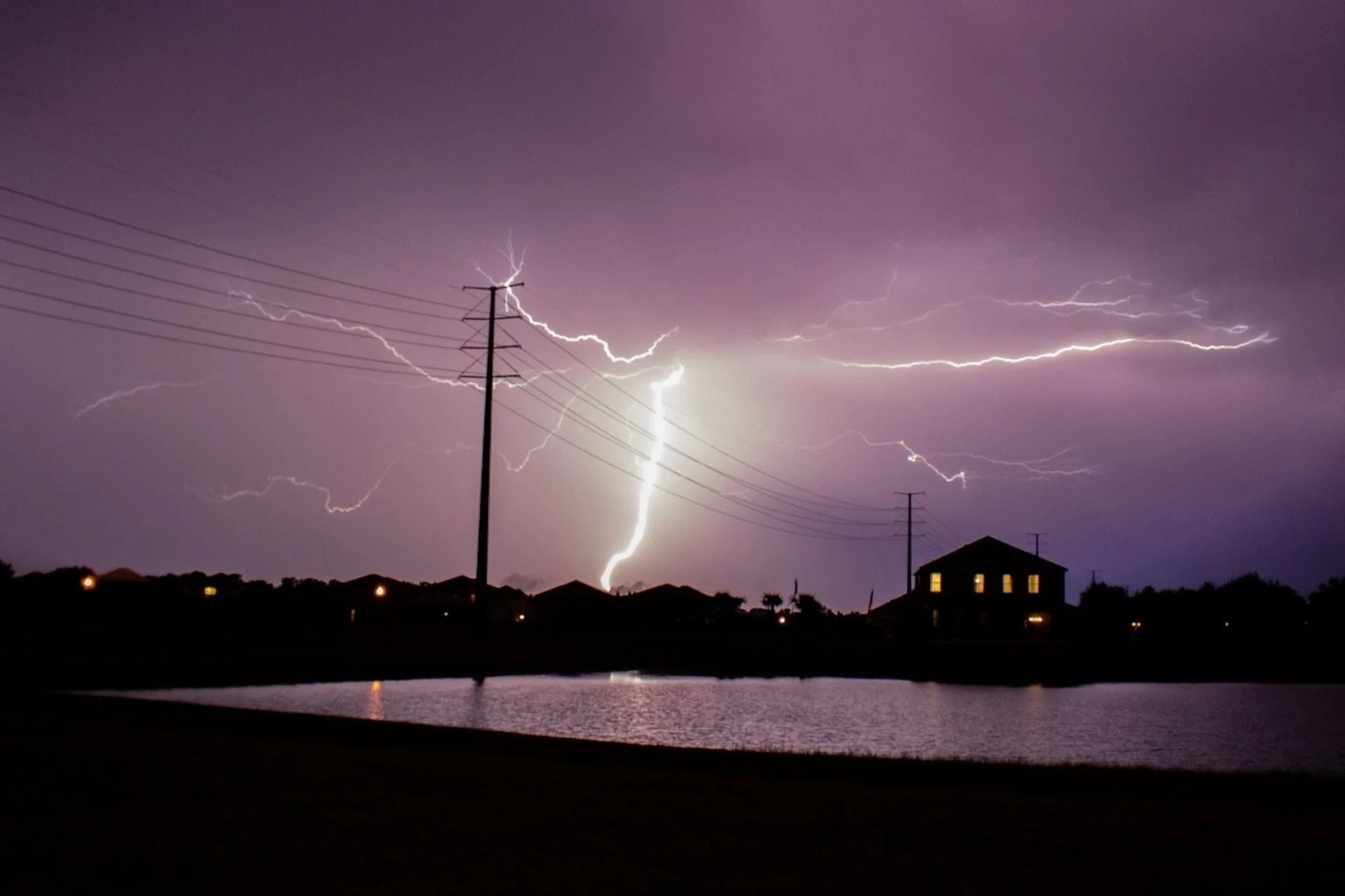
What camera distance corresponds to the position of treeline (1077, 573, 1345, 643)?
219ft

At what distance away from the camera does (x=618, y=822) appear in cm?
761

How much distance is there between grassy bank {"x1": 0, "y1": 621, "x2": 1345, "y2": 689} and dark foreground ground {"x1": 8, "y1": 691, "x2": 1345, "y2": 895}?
13.6 metres

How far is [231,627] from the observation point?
42.4m

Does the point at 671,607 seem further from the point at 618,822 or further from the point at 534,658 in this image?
the point at 618,822

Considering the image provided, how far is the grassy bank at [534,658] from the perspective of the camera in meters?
24.9

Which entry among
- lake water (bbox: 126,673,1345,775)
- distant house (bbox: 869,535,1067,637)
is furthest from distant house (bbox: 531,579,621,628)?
lake water (bbox: 126,673,1345,775)

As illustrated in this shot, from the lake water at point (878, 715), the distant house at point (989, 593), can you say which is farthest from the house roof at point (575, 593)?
the lake water at point (878, 715)

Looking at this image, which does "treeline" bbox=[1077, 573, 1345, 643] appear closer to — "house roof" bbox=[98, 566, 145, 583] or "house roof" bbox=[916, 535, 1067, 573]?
"house roof" bbox=[916, 535, 1067, 573]

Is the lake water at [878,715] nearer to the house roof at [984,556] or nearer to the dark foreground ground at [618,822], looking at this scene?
the dark foreground ground at [618,822]

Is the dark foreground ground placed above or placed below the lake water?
above

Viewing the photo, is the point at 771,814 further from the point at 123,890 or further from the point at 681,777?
the point at 123,890

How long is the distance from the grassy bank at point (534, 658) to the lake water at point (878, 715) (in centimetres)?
195

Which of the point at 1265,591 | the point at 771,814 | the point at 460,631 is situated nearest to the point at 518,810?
the point at 771,814

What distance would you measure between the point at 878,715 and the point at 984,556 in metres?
63.2
